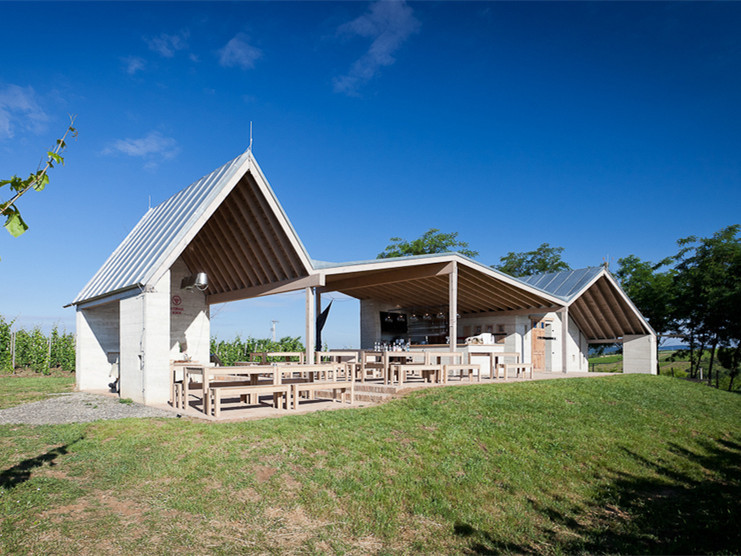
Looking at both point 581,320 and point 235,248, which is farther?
point 581,320

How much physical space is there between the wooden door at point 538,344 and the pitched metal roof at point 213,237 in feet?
39.6

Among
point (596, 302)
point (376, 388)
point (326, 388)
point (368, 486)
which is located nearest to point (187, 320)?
point (376, 388)

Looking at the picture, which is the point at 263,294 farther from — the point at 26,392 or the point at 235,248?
the point at 26,392

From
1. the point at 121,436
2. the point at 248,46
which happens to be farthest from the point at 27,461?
the point at 248,46

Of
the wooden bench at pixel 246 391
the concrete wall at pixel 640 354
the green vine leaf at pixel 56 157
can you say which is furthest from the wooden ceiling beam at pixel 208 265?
the concrete wall at pixel 640 354

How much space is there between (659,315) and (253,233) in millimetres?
25324

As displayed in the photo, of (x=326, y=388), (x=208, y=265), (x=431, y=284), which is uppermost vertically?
(x=208, y=265)

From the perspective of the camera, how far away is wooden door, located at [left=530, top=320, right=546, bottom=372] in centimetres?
2211

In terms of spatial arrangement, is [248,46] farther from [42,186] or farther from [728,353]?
[728,353]

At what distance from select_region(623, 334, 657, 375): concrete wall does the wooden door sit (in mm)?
4596

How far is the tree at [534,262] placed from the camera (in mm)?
46375

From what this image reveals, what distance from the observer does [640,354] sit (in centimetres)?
2375

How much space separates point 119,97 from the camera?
45.3ft

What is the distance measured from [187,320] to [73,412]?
7439mm
